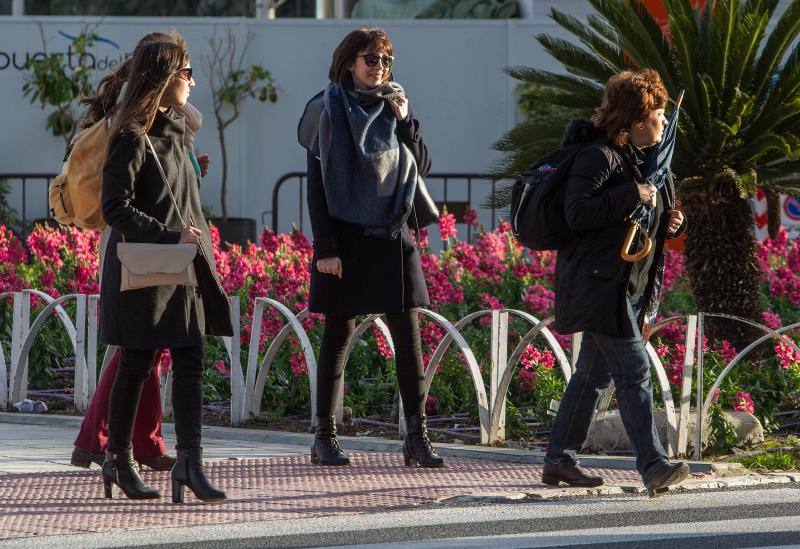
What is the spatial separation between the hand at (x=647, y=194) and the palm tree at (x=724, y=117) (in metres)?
3.15

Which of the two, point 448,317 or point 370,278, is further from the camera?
point 448,317

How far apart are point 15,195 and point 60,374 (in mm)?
7939

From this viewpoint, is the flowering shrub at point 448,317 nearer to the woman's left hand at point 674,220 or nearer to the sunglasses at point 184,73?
the woman's left hand at point 674,220

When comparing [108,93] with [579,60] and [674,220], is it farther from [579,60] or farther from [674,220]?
[579,60]

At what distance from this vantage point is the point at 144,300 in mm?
5215

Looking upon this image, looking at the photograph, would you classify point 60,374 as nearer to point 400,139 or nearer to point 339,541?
point 400,139

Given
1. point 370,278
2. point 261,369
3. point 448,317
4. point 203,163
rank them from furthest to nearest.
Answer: point 448,317 < point 261,369 < point 370,278 < point 203,163

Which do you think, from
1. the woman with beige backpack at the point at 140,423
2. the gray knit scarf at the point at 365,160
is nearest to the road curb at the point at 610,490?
the gray knit scarf at the point at 365,160

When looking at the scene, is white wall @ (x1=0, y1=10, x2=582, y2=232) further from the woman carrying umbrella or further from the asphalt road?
the asphalt road

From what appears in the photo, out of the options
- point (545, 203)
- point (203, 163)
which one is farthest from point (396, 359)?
point (203, 163)

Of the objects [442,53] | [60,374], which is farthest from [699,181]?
[442,53]

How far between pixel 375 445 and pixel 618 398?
1.68 meters

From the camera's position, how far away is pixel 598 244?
5.43 metres

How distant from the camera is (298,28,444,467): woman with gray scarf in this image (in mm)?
5926
